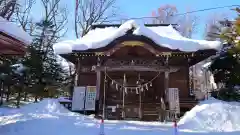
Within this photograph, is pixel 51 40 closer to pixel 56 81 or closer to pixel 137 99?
pixel 56 81

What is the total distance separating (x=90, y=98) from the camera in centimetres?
1392

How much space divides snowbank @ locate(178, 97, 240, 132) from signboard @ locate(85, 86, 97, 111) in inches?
191

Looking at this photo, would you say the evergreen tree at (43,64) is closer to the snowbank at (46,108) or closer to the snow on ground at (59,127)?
the snowbank at (46,108)

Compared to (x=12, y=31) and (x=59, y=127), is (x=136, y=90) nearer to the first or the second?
(x=59, y=127)

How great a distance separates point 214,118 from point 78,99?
7.02m

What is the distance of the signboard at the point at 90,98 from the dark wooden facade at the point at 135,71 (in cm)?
33

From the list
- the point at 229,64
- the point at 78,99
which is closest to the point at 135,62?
the point at 78,99

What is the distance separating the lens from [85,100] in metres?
13.8

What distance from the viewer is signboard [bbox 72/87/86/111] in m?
13.8

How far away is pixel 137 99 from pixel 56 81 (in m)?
9.75

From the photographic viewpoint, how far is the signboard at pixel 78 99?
13828 millimetres

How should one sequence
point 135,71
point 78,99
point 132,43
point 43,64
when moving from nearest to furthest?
1. point 132,43
2. point 78,99
3. point 135,71
4. point 43,64

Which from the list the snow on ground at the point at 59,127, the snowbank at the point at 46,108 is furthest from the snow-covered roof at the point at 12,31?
the snowbank at the point at 46,108

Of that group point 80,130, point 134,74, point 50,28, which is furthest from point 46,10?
point 80,130
